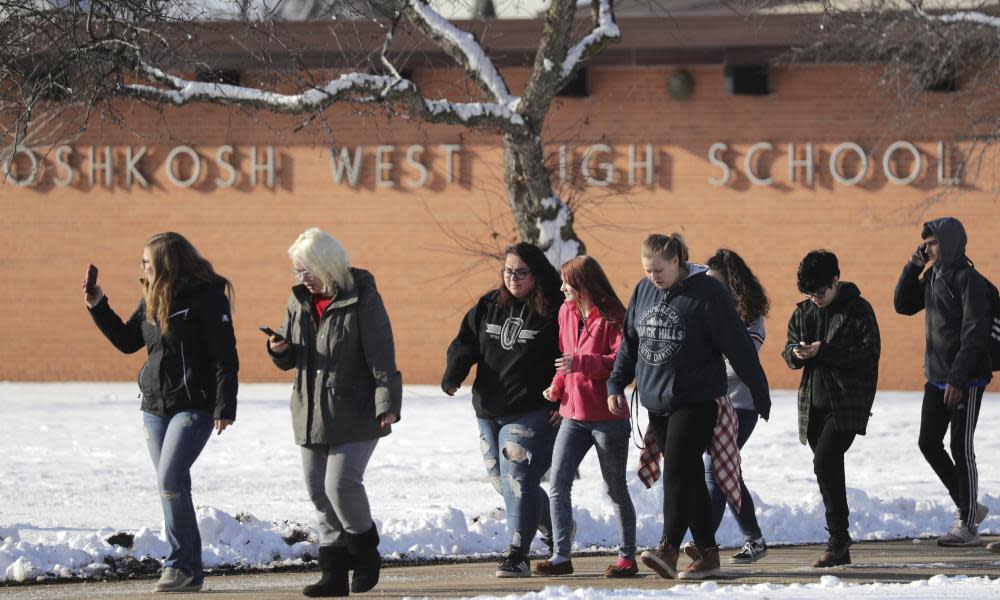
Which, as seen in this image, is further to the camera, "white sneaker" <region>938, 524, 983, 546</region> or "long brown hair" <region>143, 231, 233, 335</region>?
"white sneaker" <region>938, 524, 983, 546</region>

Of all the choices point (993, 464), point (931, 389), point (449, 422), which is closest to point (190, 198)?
point (449, 422)

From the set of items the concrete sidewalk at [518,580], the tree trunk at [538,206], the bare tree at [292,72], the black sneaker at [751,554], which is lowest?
the concrete sidewalk at [518,580]

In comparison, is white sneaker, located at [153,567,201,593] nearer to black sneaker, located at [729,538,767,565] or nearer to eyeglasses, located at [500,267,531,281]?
eyeglasses, located at [500,267,531,281]

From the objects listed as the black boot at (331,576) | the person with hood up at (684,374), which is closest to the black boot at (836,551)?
the person with hood up at (684,374)

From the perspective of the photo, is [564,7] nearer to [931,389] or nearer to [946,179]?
[931,389]

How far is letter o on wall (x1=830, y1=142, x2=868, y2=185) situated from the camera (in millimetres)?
17625

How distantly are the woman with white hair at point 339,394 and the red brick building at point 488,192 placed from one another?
10.8 m

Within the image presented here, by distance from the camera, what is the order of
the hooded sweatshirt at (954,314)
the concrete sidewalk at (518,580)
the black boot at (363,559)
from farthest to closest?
the hooded sweatshirt at (954,314) → the concrete sidewalk at (518,580) → the black boot at (363,559)

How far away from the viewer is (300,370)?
6.44 m

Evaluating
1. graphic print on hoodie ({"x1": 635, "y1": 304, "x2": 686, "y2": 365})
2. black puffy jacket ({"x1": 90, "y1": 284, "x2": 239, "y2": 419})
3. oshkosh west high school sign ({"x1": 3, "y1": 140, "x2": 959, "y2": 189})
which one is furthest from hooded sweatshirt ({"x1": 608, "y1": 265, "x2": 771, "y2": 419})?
oshkosh west high school sign ({"x1": 3, "y1": 140, "x2": 959, "y2": 189})

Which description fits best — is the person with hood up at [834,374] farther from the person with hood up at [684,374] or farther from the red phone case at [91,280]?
the red phone case at [91,280]

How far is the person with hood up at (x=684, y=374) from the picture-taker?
6.75 m

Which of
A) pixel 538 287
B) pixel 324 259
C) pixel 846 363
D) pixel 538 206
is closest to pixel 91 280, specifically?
pixel 324 259

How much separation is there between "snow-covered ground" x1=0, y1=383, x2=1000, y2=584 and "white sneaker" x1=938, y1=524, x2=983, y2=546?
0.55 meters
